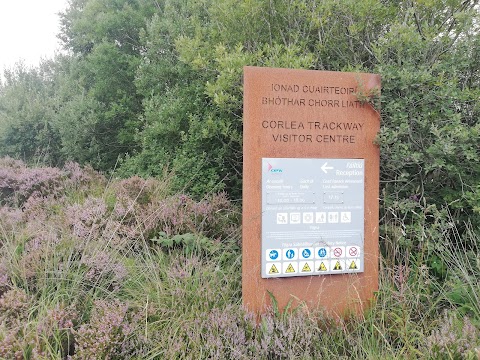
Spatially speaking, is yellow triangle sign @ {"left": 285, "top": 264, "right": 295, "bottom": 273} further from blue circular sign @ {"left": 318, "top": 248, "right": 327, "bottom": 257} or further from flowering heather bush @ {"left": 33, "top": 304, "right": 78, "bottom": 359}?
flowering heather bush @ {"left": 33, "top": 304, "right": 78, "bottom": 359}

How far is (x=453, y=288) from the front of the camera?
10.9 feet

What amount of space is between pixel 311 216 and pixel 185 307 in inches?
43.1

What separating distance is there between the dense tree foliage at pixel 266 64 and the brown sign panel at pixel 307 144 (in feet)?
0.93

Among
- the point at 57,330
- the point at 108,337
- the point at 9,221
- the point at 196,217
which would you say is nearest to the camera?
the point at 108,337

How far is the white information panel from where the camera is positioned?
10.2ft

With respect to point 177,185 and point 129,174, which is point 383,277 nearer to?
point 177,185

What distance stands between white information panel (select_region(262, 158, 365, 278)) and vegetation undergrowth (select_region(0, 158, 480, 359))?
0.32m

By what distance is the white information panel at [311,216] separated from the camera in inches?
122

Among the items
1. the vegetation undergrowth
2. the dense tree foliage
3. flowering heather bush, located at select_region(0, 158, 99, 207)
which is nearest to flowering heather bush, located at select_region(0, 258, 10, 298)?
the vegetation undergrowth

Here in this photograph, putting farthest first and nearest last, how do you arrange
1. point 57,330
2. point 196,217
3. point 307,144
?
point 196,217 → point 307,144 → point 57,330

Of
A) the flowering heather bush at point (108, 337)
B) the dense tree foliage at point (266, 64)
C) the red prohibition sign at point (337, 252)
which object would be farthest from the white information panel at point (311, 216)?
the flowering heather bush at point (108, 337)

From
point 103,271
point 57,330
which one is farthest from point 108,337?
point 103,271

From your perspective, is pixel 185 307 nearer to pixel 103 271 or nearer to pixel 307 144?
pixel 103 271

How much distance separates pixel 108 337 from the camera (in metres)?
2.60
